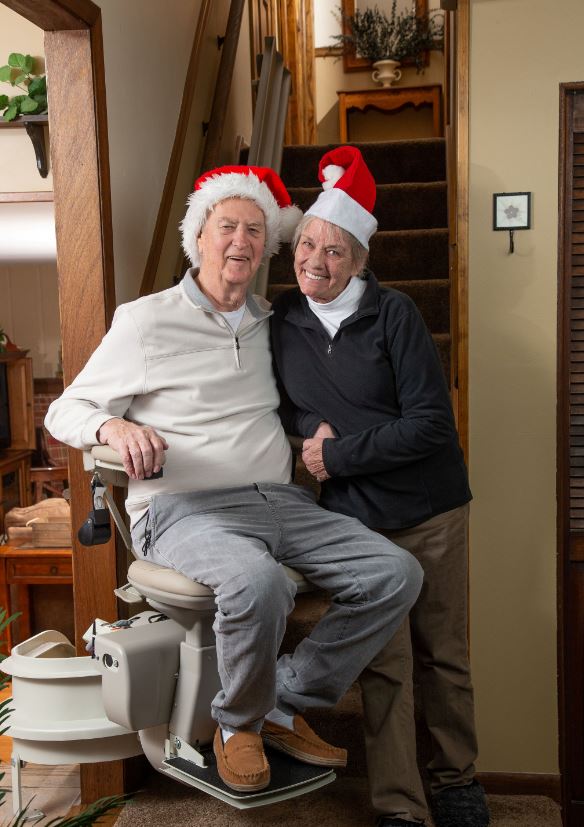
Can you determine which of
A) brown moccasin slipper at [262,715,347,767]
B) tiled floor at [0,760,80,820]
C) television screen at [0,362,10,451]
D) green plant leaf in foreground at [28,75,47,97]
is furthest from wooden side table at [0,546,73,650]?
brown moccasin slipper at [262,715,347,767]

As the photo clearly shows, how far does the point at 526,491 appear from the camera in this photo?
248 cm

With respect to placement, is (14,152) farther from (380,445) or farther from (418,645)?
(418,645)

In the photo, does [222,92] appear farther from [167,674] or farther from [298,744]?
[298,744]

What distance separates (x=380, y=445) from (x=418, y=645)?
558 mm

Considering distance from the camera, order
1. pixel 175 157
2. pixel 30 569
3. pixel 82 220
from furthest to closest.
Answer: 1. pixel 30 569
2. pixel 175 157
3. pixel 82 220

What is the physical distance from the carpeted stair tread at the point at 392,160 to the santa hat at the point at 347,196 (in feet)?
6.57

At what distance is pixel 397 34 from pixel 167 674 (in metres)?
5.39

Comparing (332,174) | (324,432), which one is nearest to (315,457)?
(324,432)

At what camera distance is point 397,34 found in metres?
6.24

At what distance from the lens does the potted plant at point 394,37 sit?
20.4 feet

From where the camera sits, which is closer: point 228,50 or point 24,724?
point 24,724

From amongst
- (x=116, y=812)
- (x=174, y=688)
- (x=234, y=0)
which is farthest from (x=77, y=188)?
(x=234, y=0)

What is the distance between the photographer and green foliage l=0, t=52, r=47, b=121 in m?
2.91

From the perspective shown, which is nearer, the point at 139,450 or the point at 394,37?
the point at 139,450
